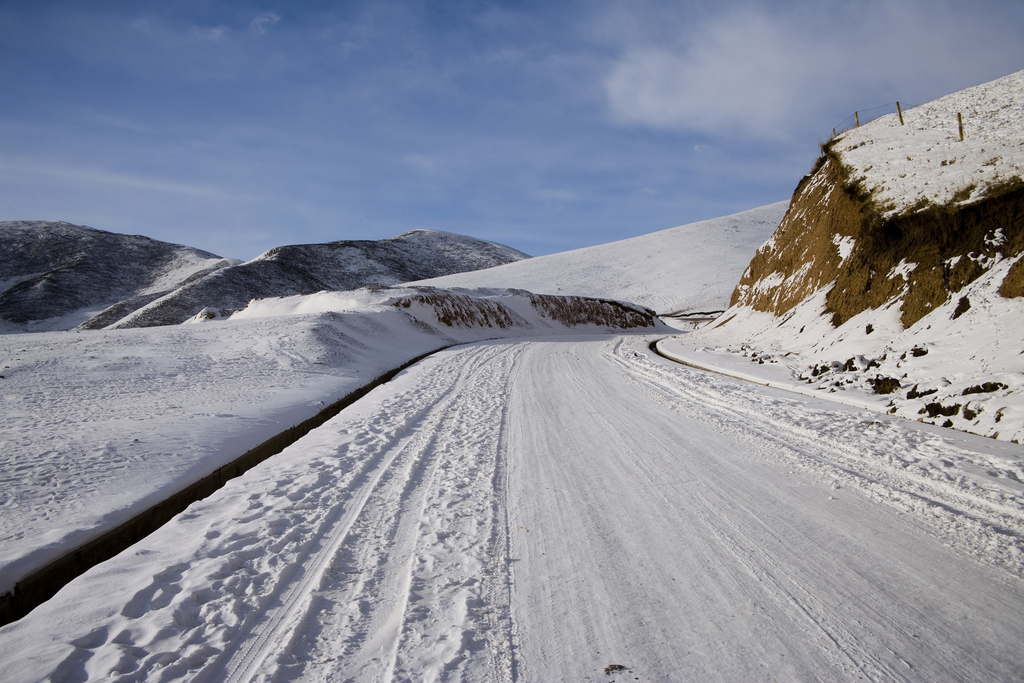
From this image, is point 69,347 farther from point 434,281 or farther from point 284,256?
point 284,256

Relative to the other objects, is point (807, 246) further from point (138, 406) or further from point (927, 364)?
point (138, 406)

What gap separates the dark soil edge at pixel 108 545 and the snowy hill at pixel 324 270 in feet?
107

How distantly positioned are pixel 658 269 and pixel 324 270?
62.9m

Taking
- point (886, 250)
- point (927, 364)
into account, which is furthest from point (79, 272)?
point (927, 364)

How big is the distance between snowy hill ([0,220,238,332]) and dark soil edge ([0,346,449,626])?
72436mm

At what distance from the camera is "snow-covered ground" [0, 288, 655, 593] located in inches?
178

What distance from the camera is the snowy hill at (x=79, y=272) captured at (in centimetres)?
6631

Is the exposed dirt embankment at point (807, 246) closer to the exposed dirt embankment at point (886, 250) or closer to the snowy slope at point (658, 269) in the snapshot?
the exposed dirt embankment at point (886, 250)

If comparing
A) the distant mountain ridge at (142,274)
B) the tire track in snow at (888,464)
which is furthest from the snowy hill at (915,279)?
the distant mountain ridge at (142,274)

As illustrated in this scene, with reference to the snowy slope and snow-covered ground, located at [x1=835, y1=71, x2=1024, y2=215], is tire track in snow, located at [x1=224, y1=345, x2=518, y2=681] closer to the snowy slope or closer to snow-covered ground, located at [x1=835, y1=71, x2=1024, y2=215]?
snow-covered ground, located at [x1=835, y1=71, x2=1024, y2=215]

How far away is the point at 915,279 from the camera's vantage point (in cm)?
1016

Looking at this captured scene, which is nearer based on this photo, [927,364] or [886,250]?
[927,364]

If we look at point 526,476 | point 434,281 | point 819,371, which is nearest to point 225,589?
point 526,476

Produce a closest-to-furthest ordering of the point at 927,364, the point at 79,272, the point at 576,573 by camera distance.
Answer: the point at 576,573 < the point at 927,364 < the point at 79,272
